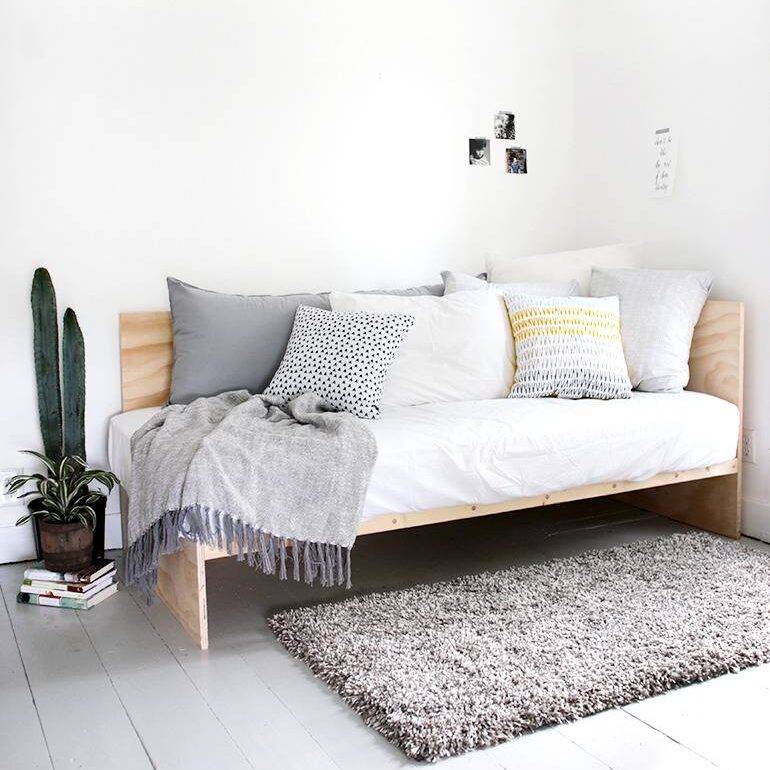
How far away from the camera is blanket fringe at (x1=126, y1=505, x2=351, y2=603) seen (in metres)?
2.21

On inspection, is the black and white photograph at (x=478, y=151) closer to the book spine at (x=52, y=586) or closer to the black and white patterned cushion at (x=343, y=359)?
the black and white patterned cushion at (x=343, y=359)

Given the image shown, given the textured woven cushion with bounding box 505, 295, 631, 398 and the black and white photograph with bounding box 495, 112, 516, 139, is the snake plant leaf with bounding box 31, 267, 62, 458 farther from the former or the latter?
the black and white photograph with bounding box 495, 112, 516, 139

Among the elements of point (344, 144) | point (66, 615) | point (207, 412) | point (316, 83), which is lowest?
point (66, 615)

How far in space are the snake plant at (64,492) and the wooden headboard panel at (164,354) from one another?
35 centimetres

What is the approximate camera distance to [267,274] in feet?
11.1

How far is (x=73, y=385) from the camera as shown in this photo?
3.01 meters

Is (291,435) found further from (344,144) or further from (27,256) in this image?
(344,144)

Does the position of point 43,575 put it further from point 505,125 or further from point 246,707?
point 505,125

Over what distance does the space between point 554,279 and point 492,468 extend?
1109 millimetres

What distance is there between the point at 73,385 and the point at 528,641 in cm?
168

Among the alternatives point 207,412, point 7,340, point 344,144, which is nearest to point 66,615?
point 207,412

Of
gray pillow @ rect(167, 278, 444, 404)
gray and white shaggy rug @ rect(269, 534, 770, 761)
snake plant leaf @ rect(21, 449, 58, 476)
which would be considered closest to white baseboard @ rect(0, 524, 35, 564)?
snake plant leaf @ rect(21, 449, 58, 476)

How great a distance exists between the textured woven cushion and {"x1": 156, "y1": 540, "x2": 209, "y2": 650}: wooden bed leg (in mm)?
1232

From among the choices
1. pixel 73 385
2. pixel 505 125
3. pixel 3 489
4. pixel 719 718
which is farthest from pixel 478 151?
pixel 719 718
